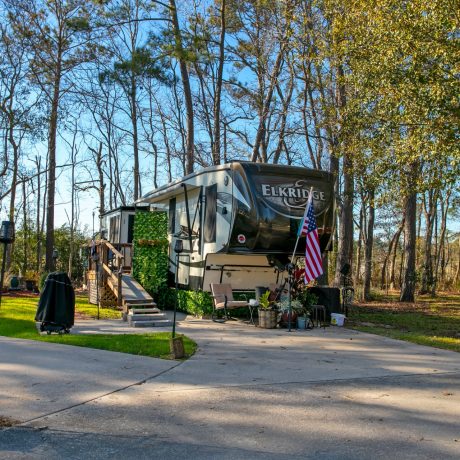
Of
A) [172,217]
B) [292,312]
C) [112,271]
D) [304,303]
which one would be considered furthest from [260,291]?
[112,271]

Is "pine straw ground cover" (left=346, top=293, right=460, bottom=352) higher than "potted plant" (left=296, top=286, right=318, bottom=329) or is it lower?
lower

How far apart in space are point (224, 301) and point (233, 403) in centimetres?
649

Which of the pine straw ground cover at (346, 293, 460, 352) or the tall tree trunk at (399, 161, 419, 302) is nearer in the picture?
the pine straw ground cover at (346, 293, 460, 352)

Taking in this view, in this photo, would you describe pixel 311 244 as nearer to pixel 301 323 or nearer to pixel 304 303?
pixel 301 323

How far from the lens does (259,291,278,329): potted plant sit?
441 inches

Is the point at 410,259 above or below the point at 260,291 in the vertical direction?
above

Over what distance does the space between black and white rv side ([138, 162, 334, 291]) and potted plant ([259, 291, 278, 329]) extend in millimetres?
1063

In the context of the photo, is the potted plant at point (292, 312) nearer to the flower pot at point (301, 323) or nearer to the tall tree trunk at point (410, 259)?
the flower pot at point (301, 323)

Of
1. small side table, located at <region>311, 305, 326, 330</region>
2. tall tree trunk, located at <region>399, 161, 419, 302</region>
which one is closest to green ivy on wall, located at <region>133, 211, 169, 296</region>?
small side table, located at <region>311, 305, 326, 330</region>

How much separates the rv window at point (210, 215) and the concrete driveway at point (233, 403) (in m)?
3.79

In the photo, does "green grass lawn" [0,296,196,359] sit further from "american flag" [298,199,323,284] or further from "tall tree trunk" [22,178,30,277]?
"tall tree trunk" [22,178,30,277]

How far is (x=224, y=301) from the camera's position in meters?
12.0

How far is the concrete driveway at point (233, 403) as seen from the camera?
4254 mm

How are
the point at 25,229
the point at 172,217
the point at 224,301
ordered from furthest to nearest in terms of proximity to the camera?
the point at 25,229 → the point at 172,217 → the point at 224,301
